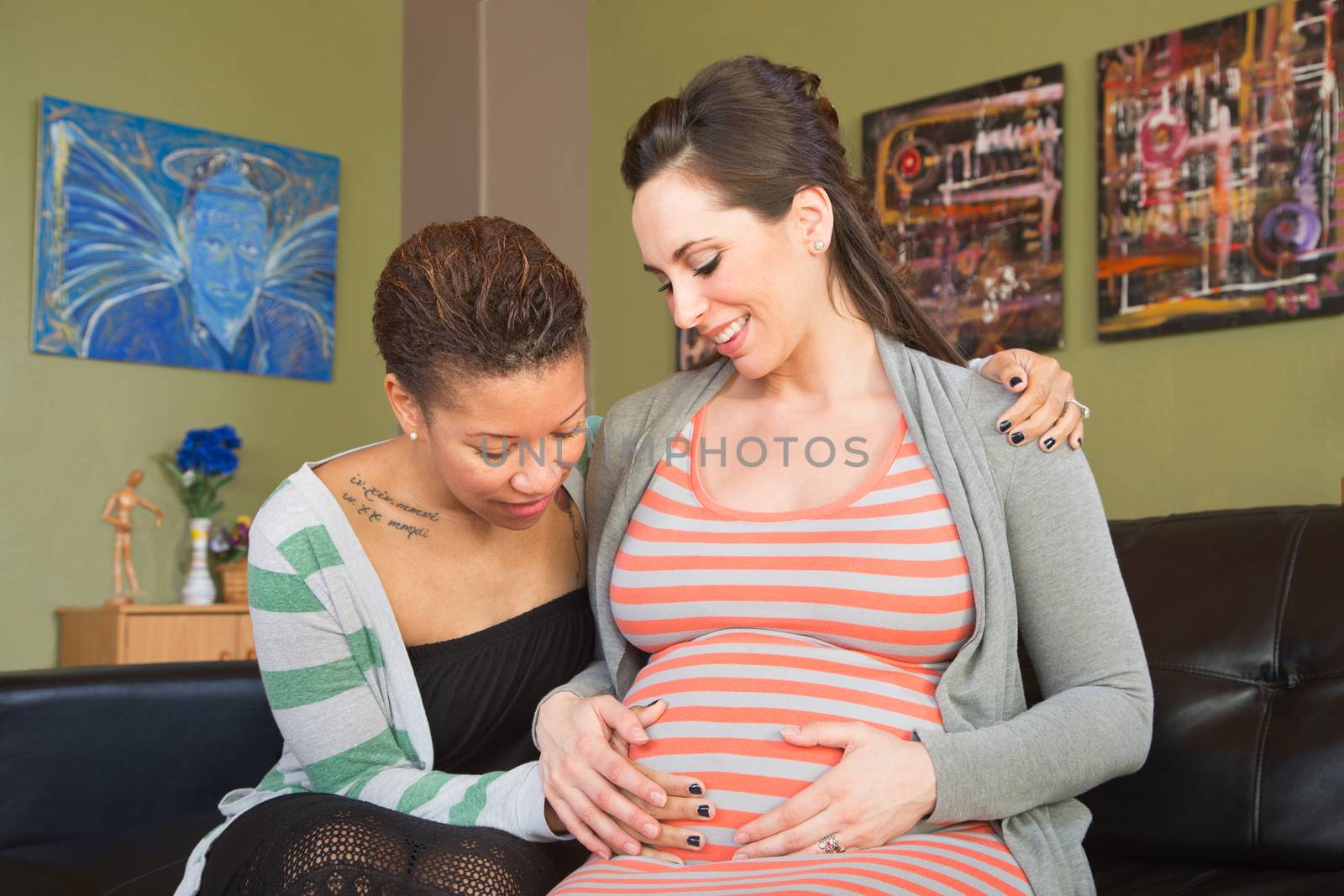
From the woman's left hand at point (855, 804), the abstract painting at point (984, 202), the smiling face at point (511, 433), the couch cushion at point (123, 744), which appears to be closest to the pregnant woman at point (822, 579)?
the woman's left hand at point (855, 804)

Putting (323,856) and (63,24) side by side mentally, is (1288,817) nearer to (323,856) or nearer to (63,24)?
(323,856)

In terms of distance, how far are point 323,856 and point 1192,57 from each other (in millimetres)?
3100

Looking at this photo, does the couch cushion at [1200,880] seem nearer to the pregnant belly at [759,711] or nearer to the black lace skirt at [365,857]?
the pregnant belly at [759,711]

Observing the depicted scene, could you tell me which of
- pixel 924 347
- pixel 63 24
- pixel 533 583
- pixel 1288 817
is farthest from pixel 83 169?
pixel 1288 817

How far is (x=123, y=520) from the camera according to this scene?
414 cm

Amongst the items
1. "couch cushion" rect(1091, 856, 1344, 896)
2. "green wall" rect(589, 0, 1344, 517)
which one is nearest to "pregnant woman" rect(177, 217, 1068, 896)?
"couch cushion" rect(1091, 856, 1344, 896)

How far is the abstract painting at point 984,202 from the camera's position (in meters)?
3.62

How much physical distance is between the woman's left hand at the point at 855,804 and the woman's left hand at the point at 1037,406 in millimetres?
372

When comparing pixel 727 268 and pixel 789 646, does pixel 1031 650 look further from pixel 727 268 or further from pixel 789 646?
pixel 727 268

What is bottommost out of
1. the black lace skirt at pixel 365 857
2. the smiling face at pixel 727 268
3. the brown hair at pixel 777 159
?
the black lace skirt at pixel 365 857

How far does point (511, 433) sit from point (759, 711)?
1.40 ft

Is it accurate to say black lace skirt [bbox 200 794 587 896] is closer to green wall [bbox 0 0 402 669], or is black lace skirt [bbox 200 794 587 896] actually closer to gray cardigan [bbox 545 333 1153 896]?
gray cardigan [bbox 545 333 1153 896]

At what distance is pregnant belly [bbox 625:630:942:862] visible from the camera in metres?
1.25

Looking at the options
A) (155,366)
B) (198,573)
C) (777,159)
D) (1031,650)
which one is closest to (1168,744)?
(1031,650)
